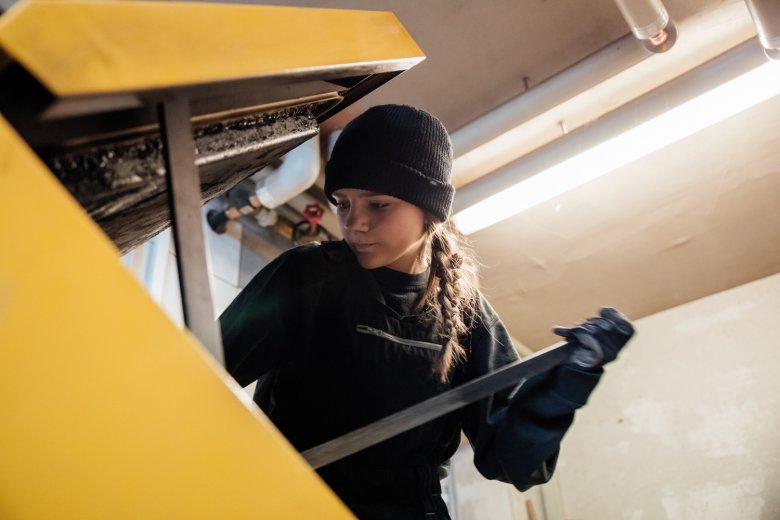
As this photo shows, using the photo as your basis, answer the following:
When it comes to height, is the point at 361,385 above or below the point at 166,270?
below

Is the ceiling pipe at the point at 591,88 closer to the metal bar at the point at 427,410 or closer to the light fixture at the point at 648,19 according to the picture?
the light fixture at the point at 648,19

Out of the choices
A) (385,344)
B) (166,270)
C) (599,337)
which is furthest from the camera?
(166,270)

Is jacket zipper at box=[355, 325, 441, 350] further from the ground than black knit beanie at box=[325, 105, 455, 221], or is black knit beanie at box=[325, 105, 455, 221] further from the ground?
black knit beanie at box=[325, 105, 455, 221]

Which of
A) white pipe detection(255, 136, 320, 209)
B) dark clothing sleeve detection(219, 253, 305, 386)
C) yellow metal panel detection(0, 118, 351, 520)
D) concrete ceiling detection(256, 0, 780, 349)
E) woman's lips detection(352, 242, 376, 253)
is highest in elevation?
yellow metal panel detection(0, 118, 351, 520)

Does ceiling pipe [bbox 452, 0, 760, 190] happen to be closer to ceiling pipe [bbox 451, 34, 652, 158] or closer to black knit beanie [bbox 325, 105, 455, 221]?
ceiling pipe [bbox 451, 34, 652, 158]

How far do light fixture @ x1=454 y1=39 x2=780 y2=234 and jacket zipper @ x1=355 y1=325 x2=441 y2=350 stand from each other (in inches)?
47.8

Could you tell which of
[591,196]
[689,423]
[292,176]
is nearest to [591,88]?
[591,196]

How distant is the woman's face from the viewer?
117 centimetres

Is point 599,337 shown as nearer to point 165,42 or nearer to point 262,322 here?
point 262,322

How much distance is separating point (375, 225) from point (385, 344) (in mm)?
224

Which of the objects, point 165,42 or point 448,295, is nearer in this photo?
point 165,42

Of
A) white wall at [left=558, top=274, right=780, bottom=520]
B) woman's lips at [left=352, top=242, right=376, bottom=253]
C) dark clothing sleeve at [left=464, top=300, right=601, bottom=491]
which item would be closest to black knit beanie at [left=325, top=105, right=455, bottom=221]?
woman's lips at [left=352, top=242, right=376, bottom=253]

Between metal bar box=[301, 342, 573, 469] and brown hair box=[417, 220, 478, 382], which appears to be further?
brown hair box=[417, 220, 478, 382]

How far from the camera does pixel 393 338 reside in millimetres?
1139
